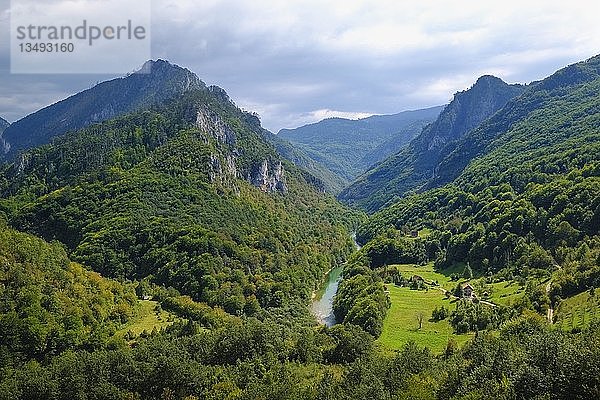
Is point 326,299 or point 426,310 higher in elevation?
point 426,310

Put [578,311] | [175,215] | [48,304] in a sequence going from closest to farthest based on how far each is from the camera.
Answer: [578,311], [48,304], [175,215]

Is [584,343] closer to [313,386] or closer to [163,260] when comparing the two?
[313,386]

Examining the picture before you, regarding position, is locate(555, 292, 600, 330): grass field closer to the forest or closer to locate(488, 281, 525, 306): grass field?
the forest

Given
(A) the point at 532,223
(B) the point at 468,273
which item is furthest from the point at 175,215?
(A) the point at 532,223

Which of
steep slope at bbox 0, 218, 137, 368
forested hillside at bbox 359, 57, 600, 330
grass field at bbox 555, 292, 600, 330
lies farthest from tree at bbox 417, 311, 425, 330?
steep slope at bbox 0, 218, 137, 368

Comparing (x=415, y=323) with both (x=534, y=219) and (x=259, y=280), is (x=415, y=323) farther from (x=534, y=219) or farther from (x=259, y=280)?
(x=534, y=219)

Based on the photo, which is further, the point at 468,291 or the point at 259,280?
the point at 259,280
